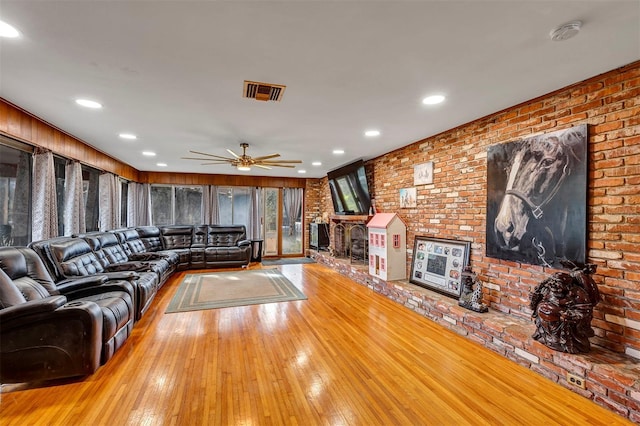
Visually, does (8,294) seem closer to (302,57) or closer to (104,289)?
(104,289)

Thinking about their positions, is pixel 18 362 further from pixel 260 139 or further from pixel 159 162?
pixel 159 162

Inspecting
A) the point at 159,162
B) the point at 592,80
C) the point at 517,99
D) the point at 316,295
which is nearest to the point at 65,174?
the point at 159,162

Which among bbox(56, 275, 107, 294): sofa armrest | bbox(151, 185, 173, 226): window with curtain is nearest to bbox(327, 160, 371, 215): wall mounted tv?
bbox(56, 275, 107, 294): sofa armrest

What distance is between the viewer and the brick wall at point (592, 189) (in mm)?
2158

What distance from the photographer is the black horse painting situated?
245 cm

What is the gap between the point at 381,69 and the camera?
224cm

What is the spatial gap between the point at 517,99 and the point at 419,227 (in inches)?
86.7

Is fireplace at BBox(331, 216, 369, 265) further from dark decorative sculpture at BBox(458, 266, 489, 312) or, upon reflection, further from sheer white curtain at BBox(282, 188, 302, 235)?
dark decorative sculpture at BBox(458, 266, 489, 312)

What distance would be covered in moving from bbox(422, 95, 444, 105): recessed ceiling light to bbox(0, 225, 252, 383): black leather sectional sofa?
11.5 feet

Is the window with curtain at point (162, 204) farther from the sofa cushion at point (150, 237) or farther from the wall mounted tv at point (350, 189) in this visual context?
the wall mounted tv at point (350, 189)

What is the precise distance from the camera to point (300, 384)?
88.2 inches

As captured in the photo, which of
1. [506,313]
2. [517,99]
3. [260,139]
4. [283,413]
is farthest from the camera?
[260,139]

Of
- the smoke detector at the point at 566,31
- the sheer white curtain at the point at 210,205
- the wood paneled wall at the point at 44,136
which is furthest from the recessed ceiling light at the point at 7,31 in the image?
the sheer white curtain at the point at 210,205

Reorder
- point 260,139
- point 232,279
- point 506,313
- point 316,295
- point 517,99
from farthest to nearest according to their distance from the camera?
point 232,279
point 316,295
point 260,139
point 506,313
point 517,99
